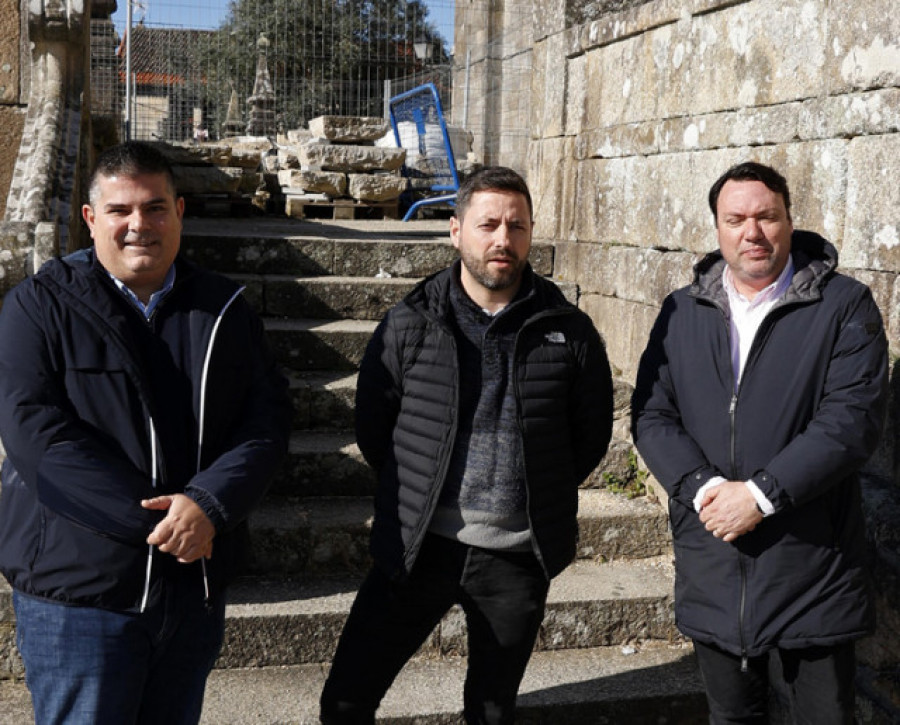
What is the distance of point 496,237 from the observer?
277 cm

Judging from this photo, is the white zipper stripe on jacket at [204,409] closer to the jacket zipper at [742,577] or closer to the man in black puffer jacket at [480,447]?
the man in black puffer jacket at [480,447]

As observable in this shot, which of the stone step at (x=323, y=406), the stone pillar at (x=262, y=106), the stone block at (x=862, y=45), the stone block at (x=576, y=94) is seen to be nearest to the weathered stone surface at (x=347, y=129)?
the stone block at (x=576, y=94)

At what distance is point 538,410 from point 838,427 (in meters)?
0.76

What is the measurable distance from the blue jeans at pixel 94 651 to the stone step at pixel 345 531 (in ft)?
5.28

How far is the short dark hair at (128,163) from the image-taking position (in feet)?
7.97

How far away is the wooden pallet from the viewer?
918 centimetres

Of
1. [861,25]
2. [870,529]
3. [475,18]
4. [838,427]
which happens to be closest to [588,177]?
[861,25]

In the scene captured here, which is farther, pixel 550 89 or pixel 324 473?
pixel 550 89

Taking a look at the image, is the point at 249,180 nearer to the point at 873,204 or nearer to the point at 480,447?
the point at 873,204

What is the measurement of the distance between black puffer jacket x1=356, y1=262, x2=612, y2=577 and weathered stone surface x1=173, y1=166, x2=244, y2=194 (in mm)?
5561

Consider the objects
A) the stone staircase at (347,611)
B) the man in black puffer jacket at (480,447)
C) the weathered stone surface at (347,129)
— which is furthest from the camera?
the weathered stone surface at (347,129)

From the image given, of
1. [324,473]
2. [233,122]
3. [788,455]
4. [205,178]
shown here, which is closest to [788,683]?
[788,455]

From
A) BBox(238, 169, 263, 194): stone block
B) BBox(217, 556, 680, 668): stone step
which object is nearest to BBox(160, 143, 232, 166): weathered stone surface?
BBox(238, 169, 263, 194): stone block

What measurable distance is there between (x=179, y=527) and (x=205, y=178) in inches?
245
